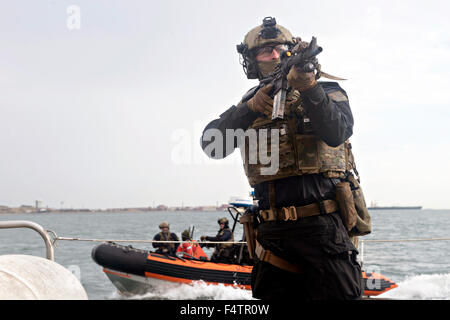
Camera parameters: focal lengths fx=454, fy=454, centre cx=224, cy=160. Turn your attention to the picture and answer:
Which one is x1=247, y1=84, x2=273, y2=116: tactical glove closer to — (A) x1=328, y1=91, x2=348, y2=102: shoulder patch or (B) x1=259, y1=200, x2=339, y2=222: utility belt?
(A) x1=328, y1=91, x2=348, y2=102: shoulder patch

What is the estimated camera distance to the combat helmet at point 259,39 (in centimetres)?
238

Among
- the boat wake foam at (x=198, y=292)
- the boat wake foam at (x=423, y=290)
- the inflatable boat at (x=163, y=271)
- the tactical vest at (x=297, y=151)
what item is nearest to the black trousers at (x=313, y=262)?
the tactical vest at (x=297, y=151)

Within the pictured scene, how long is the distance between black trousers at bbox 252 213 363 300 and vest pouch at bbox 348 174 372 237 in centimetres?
11

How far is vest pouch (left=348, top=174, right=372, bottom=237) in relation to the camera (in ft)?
7.16

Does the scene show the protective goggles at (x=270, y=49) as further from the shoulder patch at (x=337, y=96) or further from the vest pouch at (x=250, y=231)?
the vest pouch at (x=250, y=231)

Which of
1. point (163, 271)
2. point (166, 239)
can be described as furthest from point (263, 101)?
point (166, 239)

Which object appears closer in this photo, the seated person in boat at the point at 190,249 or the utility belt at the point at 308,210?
the utility belt at the point at 308,210

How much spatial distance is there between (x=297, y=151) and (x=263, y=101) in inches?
12.4

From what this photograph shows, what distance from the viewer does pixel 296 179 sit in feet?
7.11

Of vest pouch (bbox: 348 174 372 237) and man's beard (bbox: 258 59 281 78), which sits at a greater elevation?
man's beard (bbox: 258 59 281 78)

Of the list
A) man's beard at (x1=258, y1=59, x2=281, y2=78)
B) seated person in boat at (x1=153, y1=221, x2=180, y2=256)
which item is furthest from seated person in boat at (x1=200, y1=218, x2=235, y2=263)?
man's beard at (x1=258, y1=59, x2=281, y2=78)

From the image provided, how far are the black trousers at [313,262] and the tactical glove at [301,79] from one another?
1.96 ft

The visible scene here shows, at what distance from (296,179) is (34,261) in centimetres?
127
